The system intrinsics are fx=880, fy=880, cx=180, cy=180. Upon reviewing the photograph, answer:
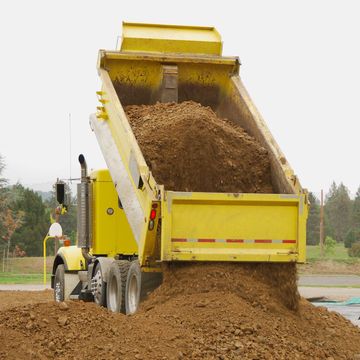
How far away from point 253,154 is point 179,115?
1.13 metres

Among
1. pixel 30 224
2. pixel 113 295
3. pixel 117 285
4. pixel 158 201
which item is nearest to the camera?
pixel 158 201

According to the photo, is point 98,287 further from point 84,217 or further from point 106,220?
point 84,217

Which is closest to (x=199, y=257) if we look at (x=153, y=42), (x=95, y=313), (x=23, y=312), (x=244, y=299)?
(x=244, y=299)

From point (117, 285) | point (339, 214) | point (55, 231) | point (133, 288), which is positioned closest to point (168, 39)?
point (117, 285)

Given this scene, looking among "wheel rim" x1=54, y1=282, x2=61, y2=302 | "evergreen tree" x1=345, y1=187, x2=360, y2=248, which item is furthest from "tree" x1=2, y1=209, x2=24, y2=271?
"wheel rim" x1=54, y1=282, x2=61, y2=302

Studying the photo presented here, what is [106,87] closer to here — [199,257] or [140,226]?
[140,226]

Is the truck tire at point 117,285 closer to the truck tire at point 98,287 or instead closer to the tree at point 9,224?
the truck tire at point 98,287

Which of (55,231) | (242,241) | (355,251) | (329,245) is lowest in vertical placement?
(355,251)

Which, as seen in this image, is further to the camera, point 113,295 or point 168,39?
point 168,39

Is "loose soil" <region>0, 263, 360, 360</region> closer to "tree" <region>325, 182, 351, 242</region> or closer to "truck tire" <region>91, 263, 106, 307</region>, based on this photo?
"truck tire" <region>91, 263, 106, 307</region>

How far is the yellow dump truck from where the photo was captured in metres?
10.2

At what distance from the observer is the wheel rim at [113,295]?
12.0 m

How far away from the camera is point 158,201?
1012cm

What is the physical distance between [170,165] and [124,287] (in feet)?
5.71
